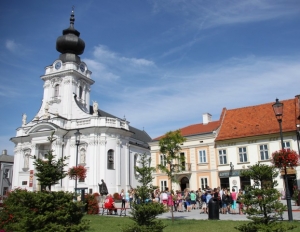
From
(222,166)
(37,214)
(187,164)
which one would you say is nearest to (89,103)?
(187,164)

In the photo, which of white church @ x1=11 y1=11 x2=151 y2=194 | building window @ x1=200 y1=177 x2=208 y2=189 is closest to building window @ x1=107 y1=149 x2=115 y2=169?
white church @ x1=11 y1=11 x2=151 y2=194

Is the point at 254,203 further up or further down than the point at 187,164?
further down

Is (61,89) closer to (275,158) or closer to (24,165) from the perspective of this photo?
(24,165)

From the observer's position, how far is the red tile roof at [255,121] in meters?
31.3

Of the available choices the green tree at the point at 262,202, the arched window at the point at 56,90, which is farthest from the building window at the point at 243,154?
the arched window at the point at 56,90

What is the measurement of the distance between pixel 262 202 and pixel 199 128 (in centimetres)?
2829

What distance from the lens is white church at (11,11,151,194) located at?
41.3 m

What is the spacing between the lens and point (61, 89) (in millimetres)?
46344

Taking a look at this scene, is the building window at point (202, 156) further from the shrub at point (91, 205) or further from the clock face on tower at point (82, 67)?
the clock face on tower at point (82, 67)

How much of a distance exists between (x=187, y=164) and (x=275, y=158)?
1577cm

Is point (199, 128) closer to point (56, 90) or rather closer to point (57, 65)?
point (56, 90)

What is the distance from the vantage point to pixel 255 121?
33688mm

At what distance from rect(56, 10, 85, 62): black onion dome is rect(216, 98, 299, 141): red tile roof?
981 inches

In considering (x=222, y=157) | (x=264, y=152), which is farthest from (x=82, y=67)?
(x=264, y=152)
